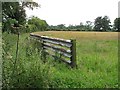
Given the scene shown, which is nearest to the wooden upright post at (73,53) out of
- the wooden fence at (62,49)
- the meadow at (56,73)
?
the wooden fence at (62,49)

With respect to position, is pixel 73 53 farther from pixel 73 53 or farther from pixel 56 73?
pixel 56 73

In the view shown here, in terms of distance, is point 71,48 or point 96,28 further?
point 96,28

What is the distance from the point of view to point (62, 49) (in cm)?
820

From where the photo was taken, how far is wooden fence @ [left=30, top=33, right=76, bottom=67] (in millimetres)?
7426

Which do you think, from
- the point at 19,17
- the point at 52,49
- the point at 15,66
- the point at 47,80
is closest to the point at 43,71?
the point at 47,80

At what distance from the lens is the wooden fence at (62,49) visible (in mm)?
7426

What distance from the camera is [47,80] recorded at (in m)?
5.36

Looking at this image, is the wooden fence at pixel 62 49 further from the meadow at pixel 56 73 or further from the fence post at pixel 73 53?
the meadow at pixel 56 73

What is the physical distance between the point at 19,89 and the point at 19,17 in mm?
9115

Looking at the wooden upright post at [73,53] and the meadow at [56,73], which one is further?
the wooden upright post at [73,53]

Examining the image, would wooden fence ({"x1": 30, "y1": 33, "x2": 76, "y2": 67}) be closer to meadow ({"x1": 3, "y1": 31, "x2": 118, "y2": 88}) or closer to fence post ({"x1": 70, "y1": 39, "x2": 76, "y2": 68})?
fence post ({"x1": 70, "y1": 39, "x2": 76, "y2": 68})

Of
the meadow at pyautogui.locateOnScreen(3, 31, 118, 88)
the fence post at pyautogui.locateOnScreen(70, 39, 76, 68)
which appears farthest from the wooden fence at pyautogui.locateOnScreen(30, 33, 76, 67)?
the meadow at pyautogui.locateOnScreen(3, 31, 118, 88)

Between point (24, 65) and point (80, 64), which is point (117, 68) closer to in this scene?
point (80, 64)

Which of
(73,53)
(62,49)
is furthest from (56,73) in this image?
(62,49)
